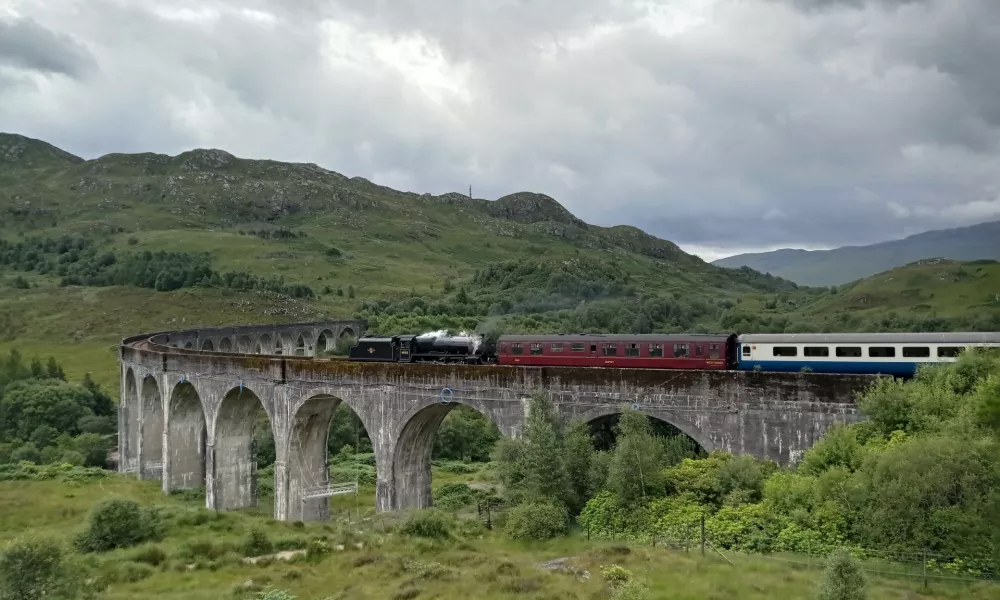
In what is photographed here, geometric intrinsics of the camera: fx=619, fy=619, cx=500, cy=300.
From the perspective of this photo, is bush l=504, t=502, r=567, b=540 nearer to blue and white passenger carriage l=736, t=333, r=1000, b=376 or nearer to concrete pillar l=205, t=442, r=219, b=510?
blue and white passenger carriage l=736, t=333, r=1000, b=376

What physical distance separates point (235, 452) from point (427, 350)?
1619cm

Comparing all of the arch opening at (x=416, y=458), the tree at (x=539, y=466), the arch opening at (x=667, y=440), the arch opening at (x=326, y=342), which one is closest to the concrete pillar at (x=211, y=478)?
the arch opening at (x=416, y=458)

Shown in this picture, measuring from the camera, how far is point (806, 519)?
18719 mm

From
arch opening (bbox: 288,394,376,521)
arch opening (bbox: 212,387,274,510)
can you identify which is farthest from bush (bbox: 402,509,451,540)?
arch opening (bbox: 212,387,274,510)

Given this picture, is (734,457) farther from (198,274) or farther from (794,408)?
(198,274)

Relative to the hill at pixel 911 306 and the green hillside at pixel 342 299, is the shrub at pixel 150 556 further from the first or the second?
the hill at pixel 911 306

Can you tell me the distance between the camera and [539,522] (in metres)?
23.1

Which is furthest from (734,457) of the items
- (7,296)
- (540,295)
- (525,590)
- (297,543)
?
(7,296)

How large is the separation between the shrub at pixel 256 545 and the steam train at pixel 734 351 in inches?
473

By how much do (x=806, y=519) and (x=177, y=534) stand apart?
28096 mm

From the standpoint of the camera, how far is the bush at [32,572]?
54.5ft

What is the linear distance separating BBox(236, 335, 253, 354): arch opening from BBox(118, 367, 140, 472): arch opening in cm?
2477

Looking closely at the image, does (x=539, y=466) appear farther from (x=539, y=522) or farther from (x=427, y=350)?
(x=427, y=350)

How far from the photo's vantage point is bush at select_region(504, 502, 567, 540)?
23094 millimetres
